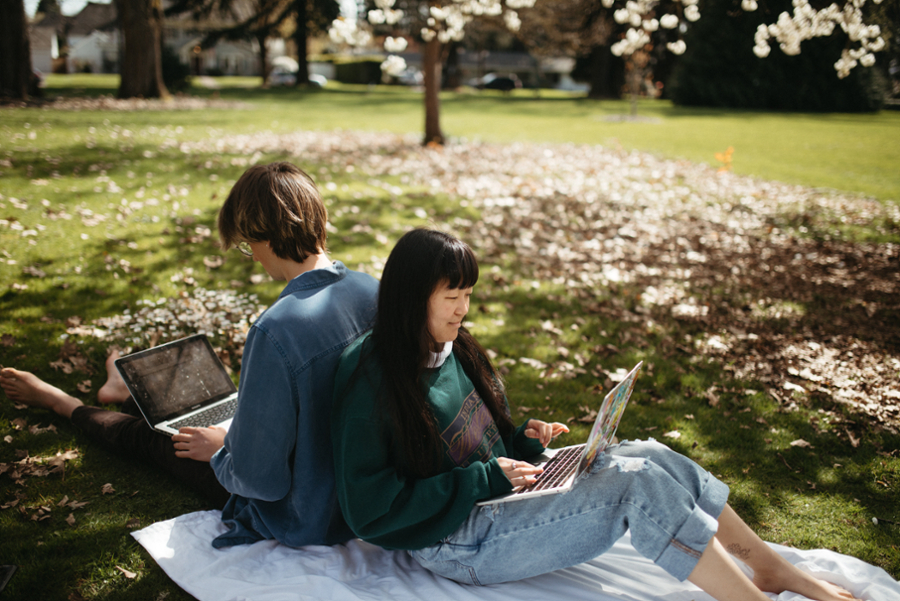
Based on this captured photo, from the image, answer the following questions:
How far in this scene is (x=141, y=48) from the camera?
20.0 meters

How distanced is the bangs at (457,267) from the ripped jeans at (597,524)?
851mm

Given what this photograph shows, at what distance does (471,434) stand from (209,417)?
1.80m

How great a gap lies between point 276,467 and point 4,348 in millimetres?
→ 3369

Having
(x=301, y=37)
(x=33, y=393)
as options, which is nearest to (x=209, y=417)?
(x=33, y=393)

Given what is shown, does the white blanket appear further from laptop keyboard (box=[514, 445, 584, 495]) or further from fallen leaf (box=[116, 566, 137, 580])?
laptop keyboard (box=[514, 445, 584, 495])

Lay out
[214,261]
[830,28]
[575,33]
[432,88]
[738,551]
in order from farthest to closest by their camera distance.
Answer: [575,33] → [432,88] → [830,28] → [214,261] → [738,551]

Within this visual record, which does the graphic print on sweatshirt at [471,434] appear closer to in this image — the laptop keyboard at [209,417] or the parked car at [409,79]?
the laptop keyboard at [209,417]

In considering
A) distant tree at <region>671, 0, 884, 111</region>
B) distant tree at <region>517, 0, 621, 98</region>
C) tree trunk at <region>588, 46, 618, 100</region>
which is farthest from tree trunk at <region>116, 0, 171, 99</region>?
tree trunk at <region>588, 46, 618, 100</region>

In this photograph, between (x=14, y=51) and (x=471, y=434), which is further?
(x=14, y=51)

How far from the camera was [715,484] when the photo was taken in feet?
7.68

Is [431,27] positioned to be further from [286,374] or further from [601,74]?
[601,74]

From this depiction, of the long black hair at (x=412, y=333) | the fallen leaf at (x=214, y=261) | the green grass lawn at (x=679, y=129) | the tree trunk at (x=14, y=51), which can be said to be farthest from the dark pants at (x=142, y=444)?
the tree trunk at (x=14, y=51)

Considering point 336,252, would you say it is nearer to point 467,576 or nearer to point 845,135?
point 467,576

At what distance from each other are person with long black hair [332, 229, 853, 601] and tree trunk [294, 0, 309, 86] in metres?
42.7
